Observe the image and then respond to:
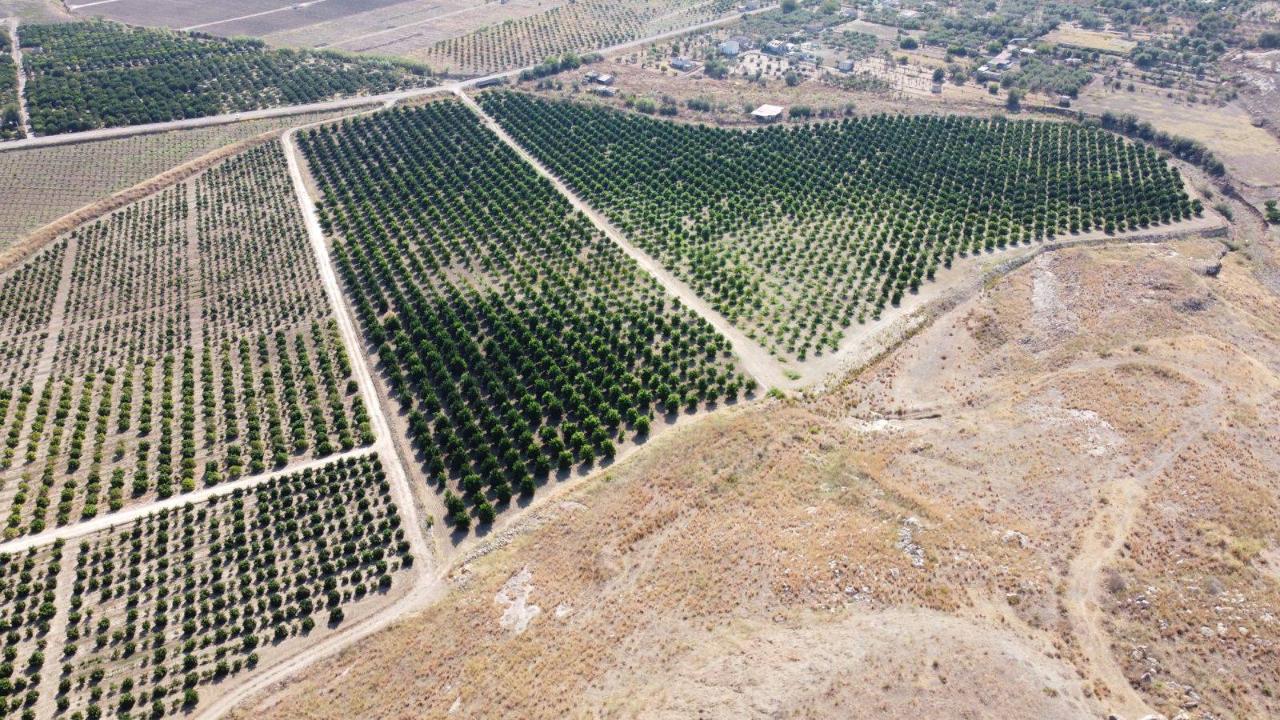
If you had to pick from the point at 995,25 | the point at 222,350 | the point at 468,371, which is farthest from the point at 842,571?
the point at 995,25

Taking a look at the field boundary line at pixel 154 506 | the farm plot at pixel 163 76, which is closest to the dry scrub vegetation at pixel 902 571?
the field boundary line at pixel 154 506

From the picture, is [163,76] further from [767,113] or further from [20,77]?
[767,113]

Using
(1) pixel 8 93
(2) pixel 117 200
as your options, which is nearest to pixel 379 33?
(1) pixel 8 93

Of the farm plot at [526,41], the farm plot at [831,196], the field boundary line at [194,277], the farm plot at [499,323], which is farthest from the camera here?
the farm plot at [526,41]

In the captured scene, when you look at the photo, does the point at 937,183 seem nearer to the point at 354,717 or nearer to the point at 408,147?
the point at 408,147

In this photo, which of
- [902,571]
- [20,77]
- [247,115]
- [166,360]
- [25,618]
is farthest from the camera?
[20,77]

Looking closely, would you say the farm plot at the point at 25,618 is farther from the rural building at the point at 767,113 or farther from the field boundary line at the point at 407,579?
the rural building at the point at 767,113
